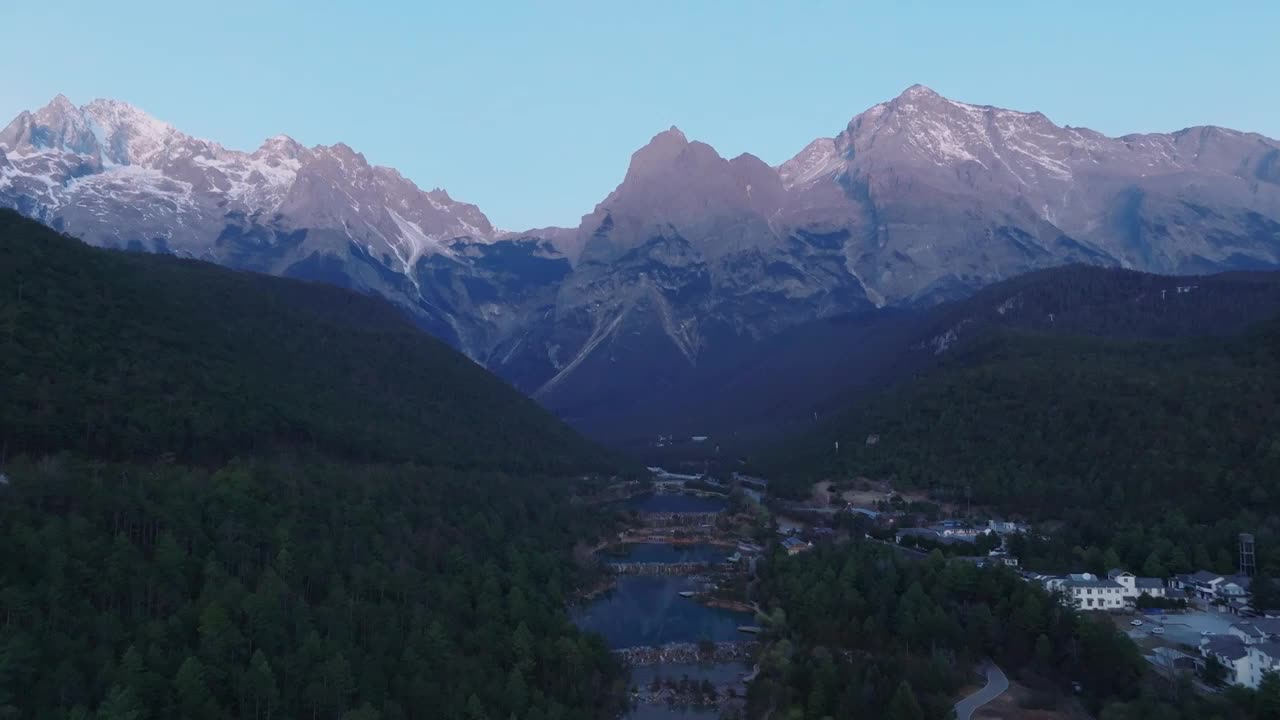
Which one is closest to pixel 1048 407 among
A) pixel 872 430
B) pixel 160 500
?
pixel 872 430

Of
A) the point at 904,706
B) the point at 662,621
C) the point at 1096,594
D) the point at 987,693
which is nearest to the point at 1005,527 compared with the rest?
the point at 1096,594

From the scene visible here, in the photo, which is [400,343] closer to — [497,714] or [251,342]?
[251,342]

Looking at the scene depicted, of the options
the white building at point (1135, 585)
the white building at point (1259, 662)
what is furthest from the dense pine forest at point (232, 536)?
the white building at point (1259, 662)

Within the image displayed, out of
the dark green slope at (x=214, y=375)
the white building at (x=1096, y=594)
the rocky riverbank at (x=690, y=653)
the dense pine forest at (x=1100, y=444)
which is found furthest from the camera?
the dense pine forest at (x=1100, y=444)

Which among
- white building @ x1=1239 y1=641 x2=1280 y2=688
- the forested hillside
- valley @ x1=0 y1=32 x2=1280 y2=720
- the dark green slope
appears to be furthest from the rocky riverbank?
the forested hillside

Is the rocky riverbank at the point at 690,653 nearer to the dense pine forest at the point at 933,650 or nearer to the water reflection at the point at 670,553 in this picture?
the dense pine forest at the point at 933,650

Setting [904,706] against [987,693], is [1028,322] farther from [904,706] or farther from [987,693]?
[904,706]

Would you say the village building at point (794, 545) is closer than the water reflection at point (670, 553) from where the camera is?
Yes
